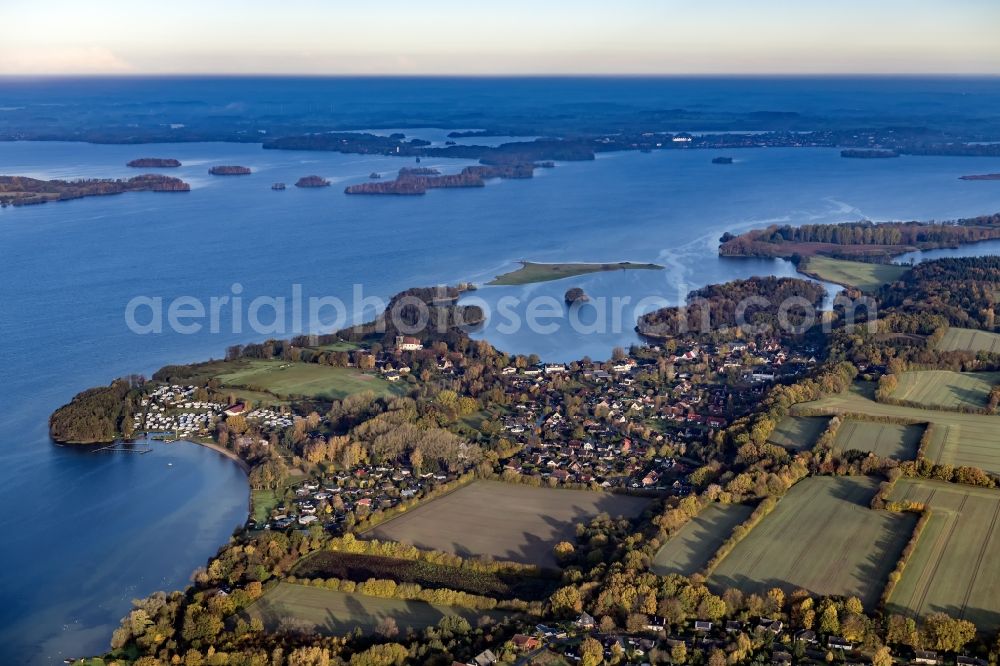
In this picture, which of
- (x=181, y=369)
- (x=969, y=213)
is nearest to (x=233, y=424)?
(x=181, y=369)

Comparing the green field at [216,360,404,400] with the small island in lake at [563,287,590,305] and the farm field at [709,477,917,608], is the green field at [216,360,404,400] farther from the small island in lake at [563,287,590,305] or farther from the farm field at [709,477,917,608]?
the farm field at [709,477,917,608]

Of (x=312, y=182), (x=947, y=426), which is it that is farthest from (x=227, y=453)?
(x=312, y=182)

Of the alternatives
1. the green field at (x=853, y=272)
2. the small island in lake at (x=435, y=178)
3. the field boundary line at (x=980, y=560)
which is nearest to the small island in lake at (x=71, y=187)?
the small island in lake at (x=435, y=178)

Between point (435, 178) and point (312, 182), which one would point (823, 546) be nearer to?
point (435, 178)

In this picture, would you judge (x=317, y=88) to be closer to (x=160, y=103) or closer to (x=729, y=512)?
(x=160, y=103)

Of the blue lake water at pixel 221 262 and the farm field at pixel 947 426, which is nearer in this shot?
the blue lake water at pixel 221 262

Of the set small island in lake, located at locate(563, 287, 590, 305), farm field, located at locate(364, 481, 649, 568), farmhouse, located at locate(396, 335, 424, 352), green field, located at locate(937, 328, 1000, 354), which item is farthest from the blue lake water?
green field, located at locate(937, 328, 1000, 354)

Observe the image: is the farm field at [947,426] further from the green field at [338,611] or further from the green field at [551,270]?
the green field at [551,270]

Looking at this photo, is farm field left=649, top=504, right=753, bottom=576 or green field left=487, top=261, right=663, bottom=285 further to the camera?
green field left=487, top=261, right=663, bottom=285
